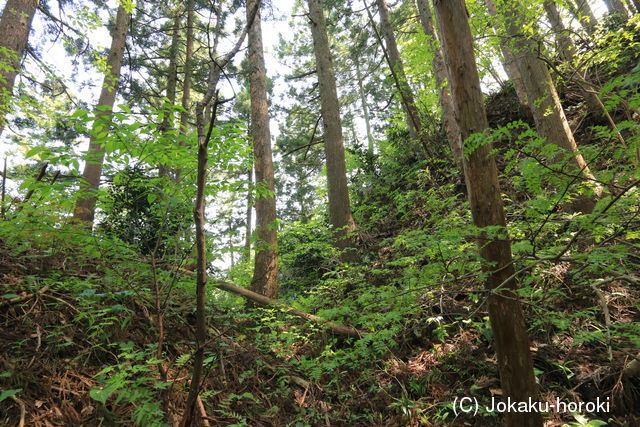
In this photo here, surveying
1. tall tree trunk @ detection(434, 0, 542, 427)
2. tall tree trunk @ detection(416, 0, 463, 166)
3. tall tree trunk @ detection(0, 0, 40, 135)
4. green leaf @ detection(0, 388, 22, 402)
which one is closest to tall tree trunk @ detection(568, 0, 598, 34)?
tall tree trunk @ detection(416, 0, 463, 166)

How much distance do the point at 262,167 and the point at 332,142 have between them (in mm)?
2157

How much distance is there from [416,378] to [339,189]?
4.72m

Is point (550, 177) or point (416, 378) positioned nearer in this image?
point (550, 177)

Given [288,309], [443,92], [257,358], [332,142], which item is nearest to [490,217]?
[257,358]

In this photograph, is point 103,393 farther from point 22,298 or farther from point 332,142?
point 332,142

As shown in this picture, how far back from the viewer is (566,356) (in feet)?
9.99

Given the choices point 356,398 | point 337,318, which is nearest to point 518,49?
point 337,318

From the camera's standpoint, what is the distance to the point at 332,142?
24.9ft

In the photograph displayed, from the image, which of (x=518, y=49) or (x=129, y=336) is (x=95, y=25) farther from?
(x=518, y=49)

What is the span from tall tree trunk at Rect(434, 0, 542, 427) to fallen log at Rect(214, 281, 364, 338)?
Answer: 1.93 metres

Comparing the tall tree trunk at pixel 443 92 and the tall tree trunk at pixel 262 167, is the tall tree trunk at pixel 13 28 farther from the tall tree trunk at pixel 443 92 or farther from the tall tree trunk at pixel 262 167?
the tall tree trunk at pixel 443 92

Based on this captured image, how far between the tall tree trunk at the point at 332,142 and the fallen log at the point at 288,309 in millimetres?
2378

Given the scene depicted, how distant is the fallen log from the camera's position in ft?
13.6

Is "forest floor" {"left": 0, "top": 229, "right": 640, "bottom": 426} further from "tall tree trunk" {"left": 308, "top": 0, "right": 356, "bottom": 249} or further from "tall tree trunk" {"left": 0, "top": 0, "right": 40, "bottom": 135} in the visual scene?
"tall tree trunk" {"left": 0, "top": 0, "right": 40, "bottom": 135}
